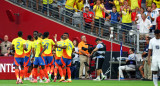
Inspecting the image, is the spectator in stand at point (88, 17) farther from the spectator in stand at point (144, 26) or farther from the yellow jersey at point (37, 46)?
the yellow jersey at point (37, 46)

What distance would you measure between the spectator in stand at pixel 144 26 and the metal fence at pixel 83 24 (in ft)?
1.02

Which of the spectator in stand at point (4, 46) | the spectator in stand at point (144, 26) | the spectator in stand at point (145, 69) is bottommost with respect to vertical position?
the spectator in stand at point (145, 69)

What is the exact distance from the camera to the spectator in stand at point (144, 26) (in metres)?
26.2

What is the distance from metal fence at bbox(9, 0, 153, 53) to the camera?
26.9 m

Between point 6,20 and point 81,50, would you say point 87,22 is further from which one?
point 6,20

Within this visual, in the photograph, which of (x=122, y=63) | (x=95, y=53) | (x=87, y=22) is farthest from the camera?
(x=87, y=22)

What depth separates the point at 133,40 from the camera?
27.2 metres

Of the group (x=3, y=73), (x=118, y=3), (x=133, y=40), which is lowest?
(x=3, y=73)

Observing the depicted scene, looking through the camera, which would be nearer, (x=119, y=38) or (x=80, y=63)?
(x=80, y=63)

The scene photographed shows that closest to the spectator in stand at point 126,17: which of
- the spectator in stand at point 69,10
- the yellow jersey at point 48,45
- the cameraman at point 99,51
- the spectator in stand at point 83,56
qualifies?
the spectator in stand at point 83,56

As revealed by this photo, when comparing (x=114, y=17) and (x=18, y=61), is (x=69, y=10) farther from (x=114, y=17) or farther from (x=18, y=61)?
(x=18, y=61)

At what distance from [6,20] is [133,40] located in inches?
351

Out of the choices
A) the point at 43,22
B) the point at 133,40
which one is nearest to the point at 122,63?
the point at 133,40

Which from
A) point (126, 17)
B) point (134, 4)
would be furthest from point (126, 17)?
point (134, 4)
